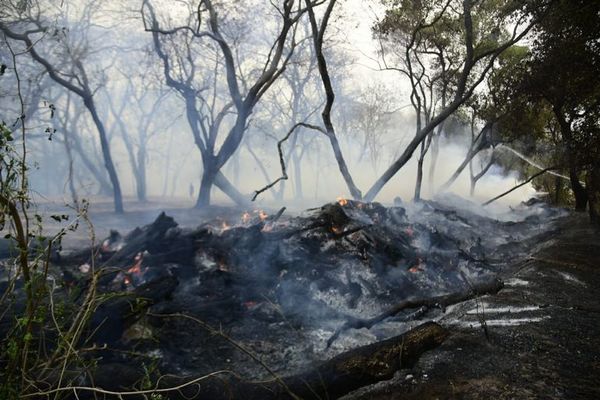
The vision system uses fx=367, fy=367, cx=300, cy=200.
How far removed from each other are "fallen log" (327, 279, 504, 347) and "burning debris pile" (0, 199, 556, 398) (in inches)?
0.6

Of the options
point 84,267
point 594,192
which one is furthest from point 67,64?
point 594,192

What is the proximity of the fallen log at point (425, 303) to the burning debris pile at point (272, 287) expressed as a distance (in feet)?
0.05

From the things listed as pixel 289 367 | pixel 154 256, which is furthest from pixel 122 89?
pixel 289 367

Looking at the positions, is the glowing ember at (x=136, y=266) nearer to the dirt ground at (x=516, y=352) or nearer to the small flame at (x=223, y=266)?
the small flame at (x=223, y=266)

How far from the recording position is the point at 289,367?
3.93 meters

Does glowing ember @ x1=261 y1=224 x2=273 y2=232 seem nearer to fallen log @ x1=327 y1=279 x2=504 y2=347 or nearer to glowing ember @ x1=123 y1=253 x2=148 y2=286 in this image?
glowing ember @ x1=123 y1=253 x2=148 y2=286

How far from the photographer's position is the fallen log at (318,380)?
2.56 m

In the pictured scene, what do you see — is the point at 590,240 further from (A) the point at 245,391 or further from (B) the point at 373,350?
(A) the point at 245,391

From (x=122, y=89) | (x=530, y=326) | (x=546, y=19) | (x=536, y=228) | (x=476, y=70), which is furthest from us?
(x=122, y=89)

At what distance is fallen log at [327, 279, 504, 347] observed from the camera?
4.04 metres

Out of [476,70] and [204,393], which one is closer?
[204,393]

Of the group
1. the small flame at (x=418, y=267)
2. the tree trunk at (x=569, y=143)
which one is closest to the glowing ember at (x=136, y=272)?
the small flame at (x=418, y=267)

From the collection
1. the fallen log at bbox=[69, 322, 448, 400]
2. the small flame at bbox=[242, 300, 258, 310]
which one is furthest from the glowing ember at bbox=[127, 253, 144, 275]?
the fallen log at bbox=[69, 322, 448, 400]

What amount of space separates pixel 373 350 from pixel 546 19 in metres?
11.8
